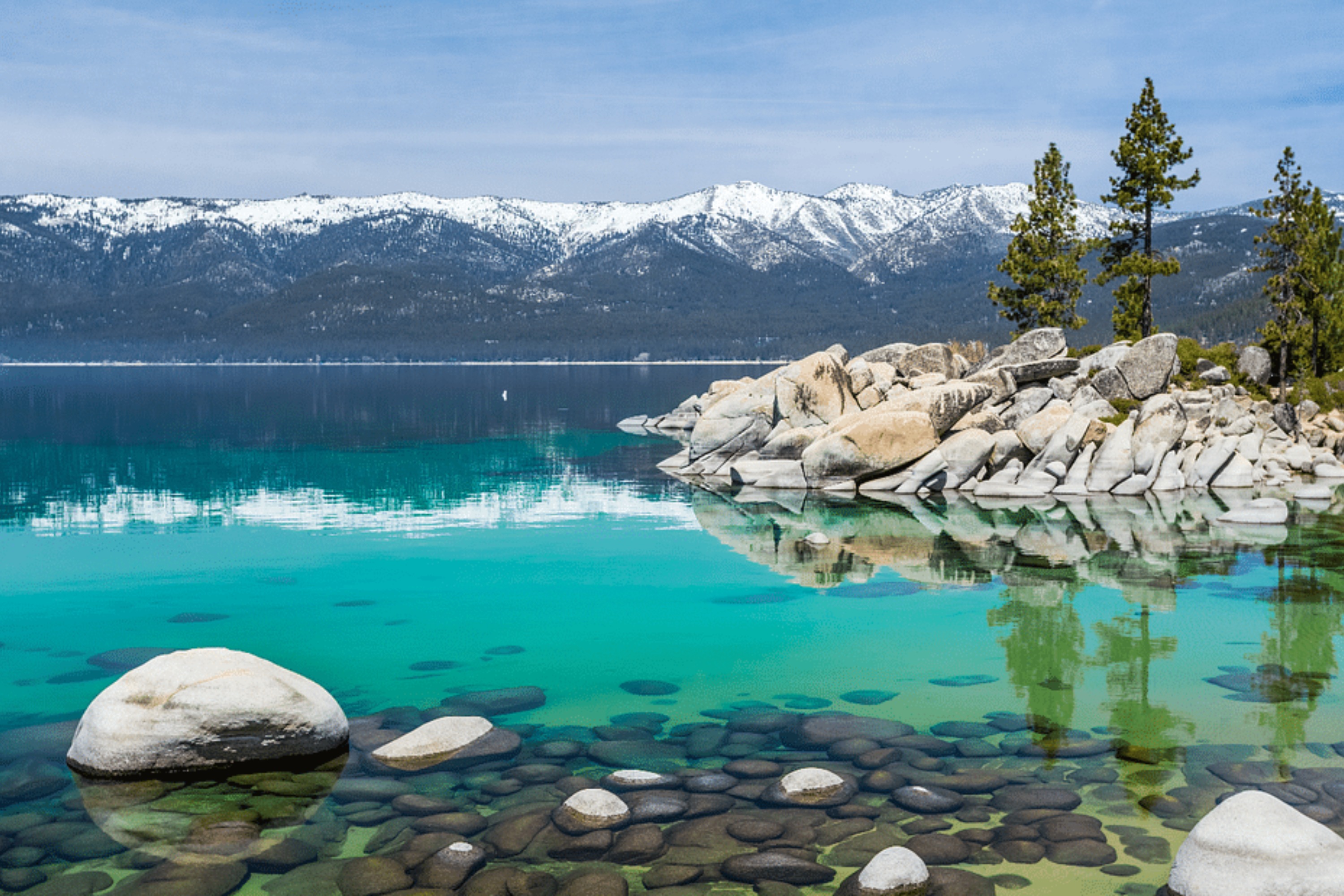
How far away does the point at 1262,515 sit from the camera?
105ft

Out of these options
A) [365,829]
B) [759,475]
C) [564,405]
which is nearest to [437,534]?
[759,475]

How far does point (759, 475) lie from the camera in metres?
42.8

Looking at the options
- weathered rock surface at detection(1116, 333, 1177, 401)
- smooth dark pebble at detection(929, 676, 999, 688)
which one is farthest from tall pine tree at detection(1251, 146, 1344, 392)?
smooth dark pebble at detection(929, 676, 999, 688)

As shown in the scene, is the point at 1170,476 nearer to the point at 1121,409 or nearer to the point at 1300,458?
the point at 1121,409

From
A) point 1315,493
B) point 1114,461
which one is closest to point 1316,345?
point 1315,493

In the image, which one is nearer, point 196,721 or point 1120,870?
point 1120,870

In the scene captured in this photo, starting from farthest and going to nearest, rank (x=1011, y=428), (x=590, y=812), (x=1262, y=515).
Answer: (x=1011, y=428) < (x=1262, y=515) < (x=590, y=812)

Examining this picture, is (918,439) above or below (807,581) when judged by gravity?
above

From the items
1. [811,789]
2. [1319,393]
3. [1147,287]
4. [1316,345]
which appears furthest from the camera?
[1316,345]

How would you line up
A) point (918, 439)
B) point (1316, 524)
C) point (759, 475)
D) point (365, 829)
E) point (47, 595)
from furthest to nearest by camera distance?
1. point (759, 475)
2. point (918, 439)
3. point (1316, 524)
4. point (47, 595)
5. point (365, 829)

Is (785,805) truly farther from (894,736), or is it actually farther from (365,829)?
(365,829)

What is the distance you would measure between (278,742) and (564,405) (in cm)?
9108

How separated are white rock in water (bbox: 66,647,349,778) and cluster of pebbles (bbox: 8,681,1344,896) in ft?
0.92

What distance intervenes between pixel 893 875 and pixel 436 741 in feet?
20.5
